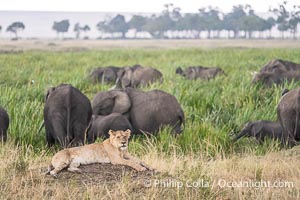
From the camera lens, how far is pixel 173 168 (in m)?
6.83

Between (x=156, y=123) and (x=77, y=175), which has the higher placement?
(x=77, y=175)

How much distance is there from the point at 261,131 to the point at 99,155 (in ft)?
15.3

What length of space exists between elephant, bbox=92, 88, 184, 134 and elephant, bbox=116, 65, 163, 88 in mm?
7285

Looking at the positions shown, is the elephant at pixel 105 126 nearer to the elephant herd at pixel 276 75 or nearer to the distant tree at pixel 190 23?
the elephant herd at pixel 276 75

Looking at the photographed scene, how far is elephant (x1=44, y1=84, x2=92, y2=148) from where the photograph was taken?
1004 centimetres

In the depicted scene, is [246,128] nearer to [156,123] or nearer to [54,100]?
[156,123]

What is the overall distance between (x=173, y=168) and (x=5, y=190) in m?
1.73

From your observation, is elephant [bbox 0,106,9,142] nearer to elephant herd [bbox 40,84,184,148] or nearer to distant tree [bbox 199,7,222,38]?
elephant herd [bbox 40,84,184,148]

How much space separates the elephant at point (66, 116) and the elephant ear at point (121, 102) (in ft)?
5.06

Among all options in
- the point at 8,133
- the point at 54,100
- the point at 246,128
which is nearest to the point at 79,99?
the point at 54,100

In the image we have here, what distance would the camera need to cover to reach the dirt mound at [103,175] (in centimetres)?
614

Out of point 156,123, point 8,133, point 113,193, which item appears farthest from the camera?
point 156,123

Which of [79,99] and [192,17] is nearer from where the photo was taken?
[79,99]

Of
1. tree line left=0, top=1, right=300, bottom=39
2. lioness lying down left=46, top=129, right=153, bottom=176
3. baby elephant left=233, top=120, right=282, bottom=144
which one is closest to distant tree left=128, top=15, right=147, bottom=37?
tree line left=0, top=1, right=300, bottom=39
